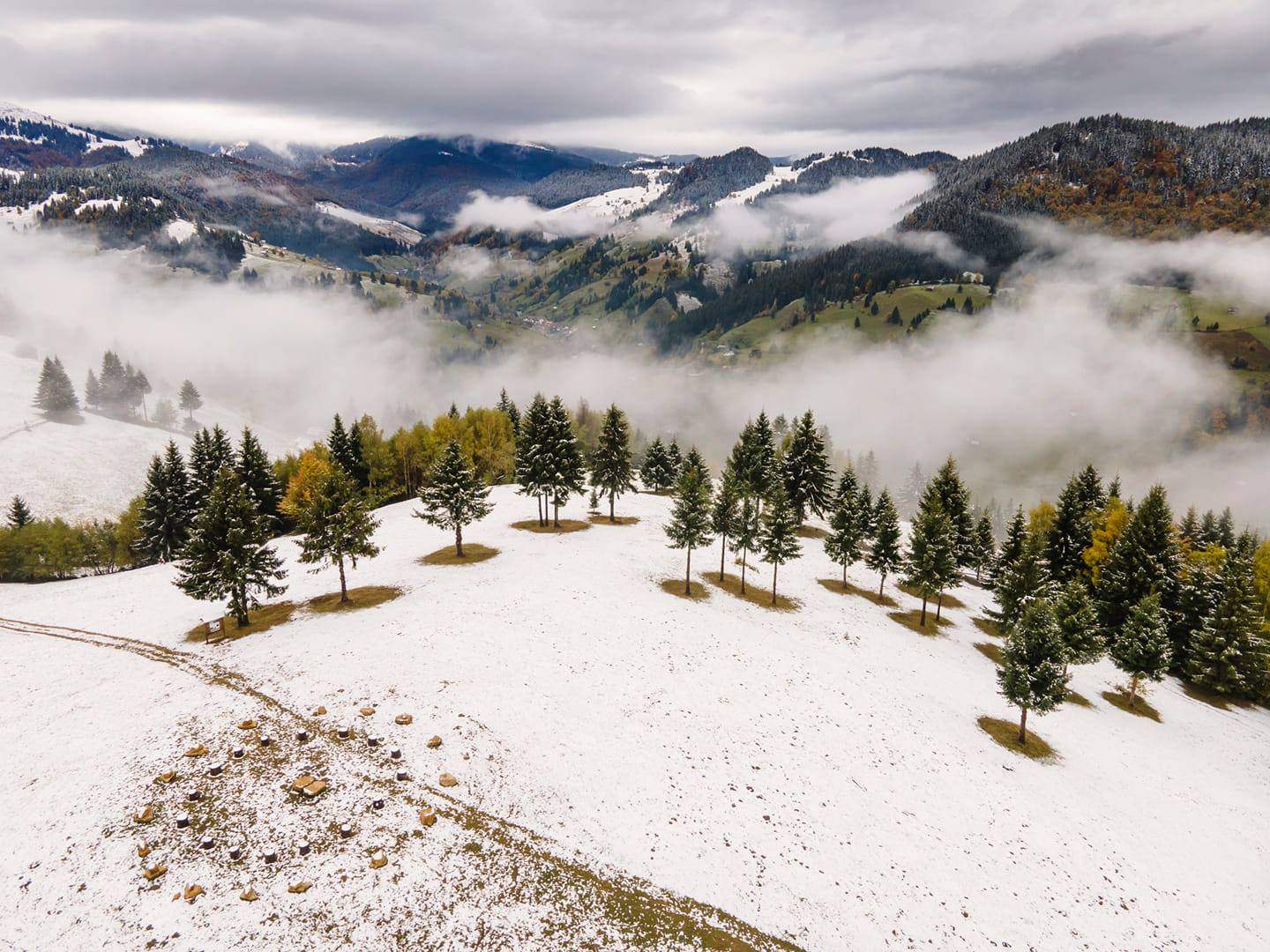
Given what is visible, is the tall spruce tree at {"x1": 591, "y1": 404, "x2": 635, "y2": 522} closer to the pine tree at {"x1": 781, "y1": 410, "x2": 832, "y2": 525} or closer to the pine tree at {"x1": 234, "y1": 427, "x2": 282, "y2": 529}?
the pine tree at {"x1": 781, "y1": 410, "x2": 832, "y2": 525}

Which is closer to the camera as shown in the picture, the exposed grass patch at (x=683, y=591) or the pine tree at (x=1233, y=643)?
the exposed grass patch at (x=683, y=591)

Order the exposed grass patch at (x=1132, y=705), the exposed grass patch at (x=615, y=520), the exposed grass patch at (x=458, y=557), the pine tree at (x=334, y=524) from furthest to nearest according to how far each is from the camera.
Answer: the exposed grass patch at (x=615, y=520) → the exposed grass patch at (x=458, y=557) → the exposed grass patch at (x=1132, y=705) → the pine tree at (x=334, y=524)

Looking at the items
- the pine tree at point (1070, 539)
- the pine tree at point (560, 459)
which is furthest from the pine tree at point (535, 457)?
the pine tree at point (1070, 539)

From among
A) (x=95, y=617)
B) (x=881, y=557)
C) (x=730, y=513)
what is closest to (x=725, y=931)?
(x=730, y=513)

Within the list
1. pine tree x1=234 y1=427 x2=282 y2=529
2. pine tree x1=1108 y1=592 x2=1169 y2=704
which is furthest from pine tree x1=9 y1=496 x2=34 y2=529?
pine tree x1=1108 y1=592 x2=1169 y2=704

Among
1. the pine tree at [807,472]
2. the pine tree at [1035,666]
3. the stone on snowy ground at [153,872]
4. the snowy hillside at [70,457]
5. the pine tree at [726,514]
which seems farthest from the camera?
the snowy hillside at [70,457]

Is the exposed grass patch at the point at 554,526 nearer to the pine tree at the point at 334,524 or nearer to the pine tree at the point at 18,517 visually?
the pine tree at the point at 334,524

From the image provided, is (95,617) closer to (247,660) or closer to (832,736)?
(247,660)
